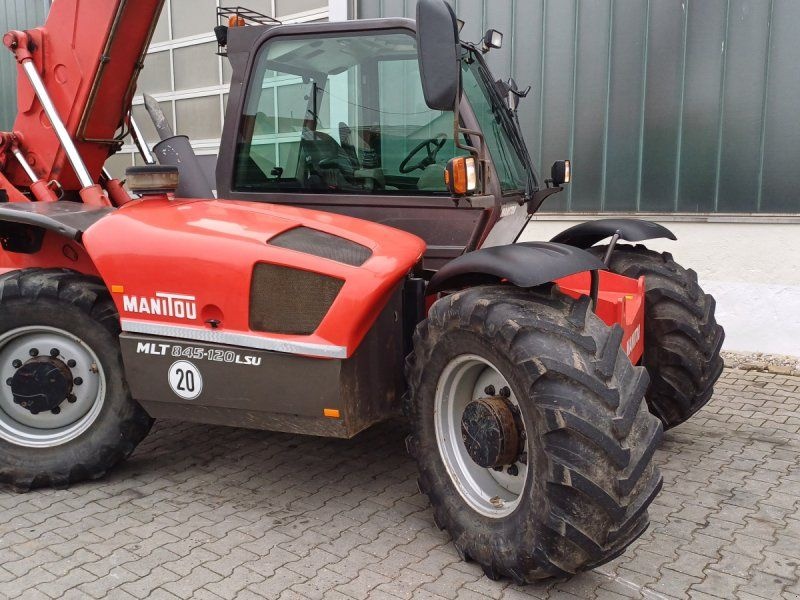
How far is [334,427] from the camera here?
334 cm

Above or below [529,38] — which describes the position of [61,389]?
below

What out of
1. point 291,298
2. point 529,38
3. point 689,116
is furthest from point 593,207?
Result: point 291,298

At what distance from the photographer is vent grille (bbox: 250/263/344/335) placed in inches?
128

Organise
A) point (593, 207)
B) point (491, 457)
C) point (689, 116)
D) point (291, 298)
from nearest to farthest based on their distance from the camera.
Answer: point (491, 457)
point (291, 298)
point (689, 116)
point (593, 207)

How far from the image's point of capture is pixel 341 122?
371 centimetres

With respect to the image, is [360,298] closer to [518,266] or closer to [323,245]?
[323,245]

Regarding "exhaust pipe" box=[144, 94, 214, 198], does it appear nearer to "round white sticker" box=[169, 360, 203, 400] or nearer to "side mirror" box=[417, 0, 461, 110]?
"round white sticker" box=[169, 360, 203, 400]

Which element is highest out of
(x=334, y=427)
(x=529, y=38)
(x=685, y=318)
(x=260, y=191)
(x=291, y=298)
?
(x=529, y=38)

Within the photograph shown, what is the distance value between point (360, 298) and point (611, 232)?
172cm

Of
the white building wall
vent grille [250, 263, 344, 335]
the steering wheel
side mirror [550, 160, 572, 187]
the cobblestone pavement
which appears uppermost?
the steering wheel

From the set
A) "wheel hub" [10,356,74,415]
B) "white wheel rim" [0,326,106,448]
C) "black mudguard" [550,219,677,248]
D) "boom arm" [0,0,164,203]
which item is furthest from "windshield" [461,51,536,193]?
"wheel hub" [10,356,74,415]

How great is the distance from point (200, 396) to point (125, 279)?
650 millimetres

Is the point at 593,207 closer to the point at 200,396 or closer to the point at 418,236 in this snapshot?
the point at 418,236

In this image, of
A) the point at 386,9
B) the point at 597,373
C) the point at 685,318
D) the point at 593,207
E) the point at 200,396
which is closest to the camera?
the point at 597,373
